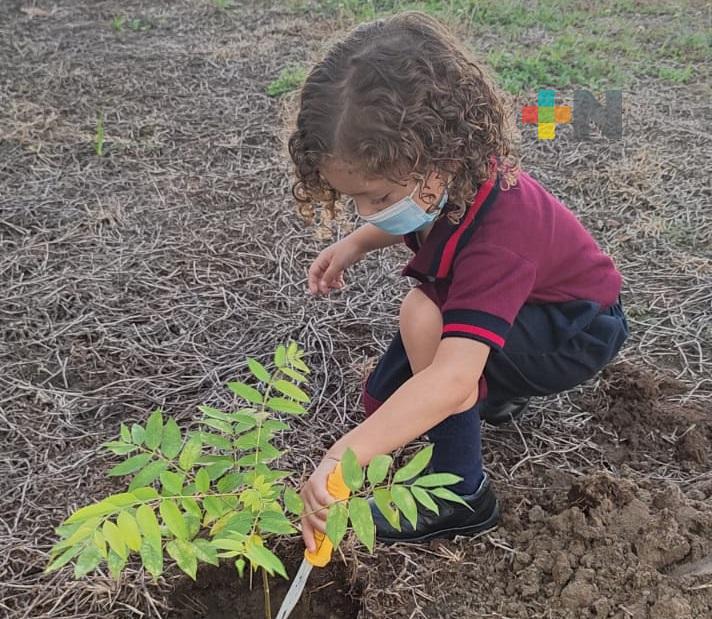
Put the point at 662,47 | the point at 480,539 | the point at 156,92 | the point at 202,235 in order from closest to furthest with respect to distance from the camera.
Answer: the point at 480,539 → the point at 202,235 → the point at 156,92 → the point at 662,47

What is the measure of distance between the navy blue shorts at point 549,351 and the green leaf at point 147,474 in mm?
856

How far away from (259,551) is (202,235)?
2.26m

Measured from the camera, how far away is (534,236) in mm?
1646

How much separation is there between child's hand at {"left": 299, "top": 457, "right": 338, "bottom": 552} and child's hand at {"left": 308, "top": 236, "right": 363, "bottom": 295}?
2.88ft

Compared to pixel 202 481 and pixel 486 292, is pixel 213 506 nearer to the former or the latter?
pixel 202 481

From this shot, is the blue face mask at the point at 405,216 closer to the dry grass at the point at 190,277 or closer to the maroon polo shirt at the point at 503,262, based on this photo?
the maroon polo shirt at the point at 503,262

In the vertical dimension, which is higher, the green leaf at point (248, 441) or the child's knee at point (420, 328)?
the green leaf at point (248, 441)

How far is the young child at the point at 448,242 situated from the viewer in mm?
1469

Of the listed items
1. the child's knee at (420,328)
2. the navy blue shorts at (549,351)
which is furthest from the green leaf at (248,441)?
the navy blue shorts at (549,351)

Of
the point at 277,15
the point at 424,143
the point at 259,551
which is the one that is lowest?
the point at 277,15

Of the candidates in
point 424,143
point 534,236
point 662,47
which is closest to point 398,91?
point 424,143

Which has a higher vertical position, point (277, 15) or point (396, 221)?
point (396, 221)

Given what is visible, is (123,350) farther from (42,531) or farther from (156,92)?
(156,92)

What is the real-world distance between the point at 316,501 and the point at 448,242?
26.1 inches
